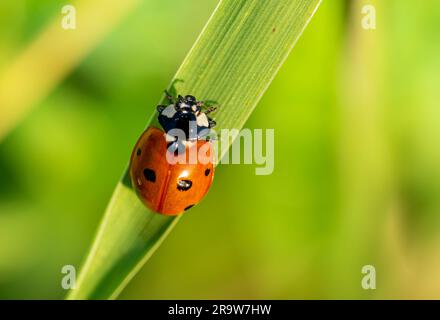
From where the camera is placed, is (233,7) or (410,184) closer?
(233,7)

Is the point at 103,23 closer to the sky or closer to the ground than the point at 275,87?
closer to the sky

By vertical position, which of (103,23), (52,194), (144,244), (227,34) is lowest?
(144,244)

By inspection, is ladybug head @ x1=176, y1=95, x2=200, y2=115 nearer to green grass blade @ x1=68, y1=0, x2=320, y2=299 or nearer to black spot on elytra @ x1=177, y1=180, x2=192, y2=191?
green grass blade @ x1=68, y1=0, x2=320, y2=299

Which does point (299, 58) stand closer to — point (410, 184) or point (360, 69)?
point (360, 69)

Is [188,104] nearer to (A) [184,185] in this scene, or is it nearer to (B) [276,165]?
(A) [184,185]

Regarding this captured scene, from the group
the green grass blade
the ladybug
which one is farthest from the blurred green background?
the green grass blade

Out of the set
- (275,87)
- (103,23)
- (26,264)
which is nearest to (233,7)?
(275,87)
